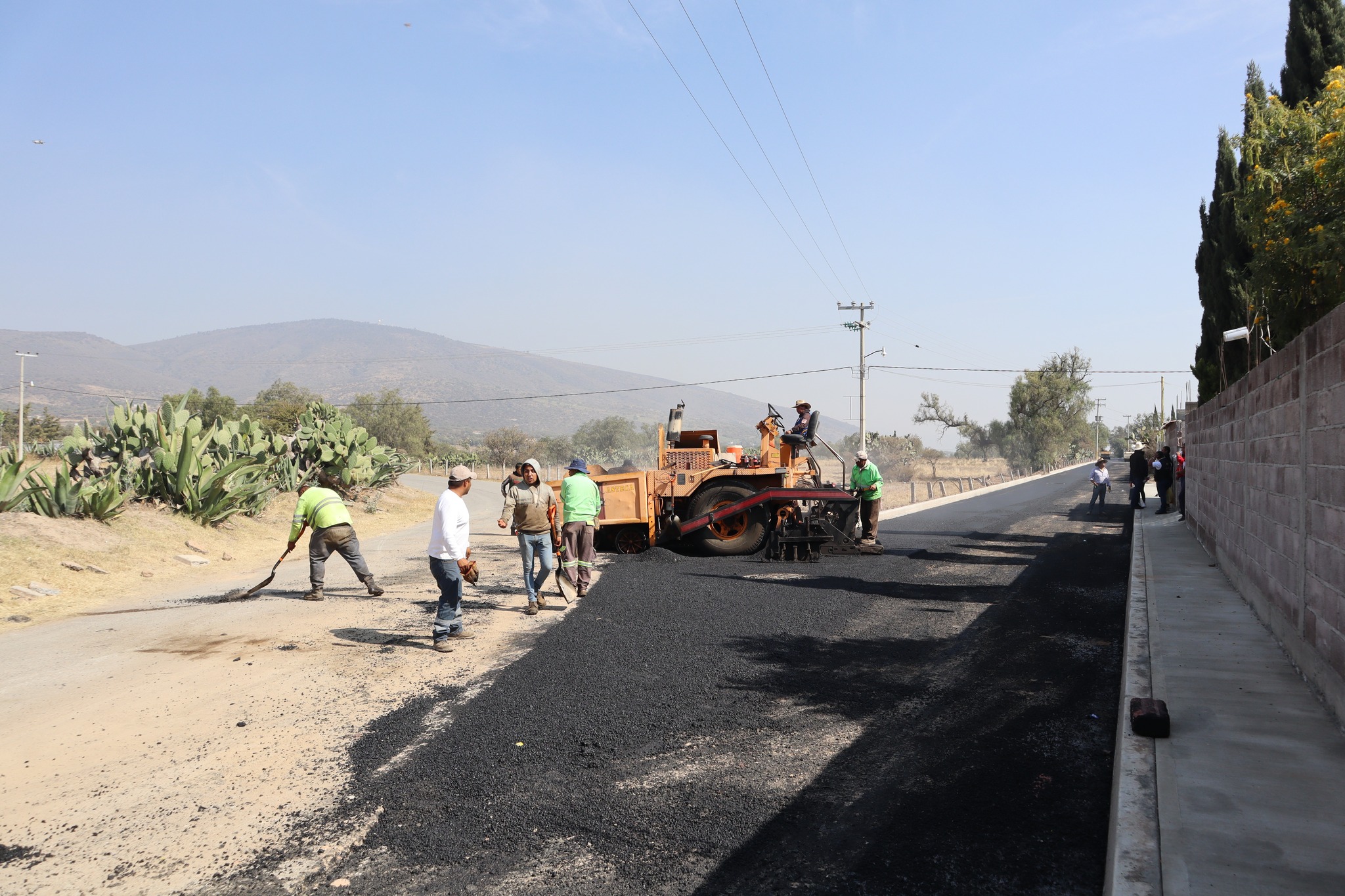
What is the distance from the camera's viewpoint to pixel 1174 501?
76.9 ft

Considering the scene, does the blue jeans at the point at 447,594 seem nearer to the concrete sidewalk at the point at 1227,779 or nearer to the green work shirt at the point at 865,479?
the concrete sidewalk at the point at 1227,779

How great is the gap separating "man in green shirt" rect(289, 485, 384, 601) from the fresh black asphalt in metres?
3.38

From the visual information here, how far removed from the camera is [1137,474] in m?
22.1

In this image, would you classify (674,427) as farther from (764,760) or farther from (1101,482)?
(1101,482)

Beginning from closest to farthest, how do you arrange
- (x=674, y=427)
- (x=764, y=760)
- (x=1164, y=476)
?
1. (x=764, y=760)
2. (x=674, y=427)
3. (x=1164, y=476)

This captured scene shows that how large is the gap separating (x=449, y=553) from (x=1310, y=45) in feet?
76.1

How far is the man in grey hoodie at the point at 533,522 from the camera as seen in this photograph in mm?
9305

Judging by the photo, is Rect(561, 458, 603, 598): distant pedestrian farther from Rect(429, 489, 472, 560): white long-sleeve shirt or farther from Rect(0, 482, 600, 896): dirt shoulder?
Rect(429, 489, 472, 560): white long-sleeve shirt

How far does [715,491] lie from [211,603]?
7060mm

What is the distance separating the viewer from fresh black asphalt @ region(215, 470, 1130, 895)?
3.53m

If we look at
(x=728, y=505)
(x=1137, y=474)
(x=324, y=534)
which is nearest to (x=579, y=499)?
(x=324, y=534)

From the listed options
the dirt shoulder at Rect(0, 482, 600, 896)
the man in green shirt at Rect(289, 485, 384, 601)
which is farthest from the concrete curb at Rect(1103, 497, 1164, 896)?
the man in green shirt at Rect(289, 485, 384, 601)

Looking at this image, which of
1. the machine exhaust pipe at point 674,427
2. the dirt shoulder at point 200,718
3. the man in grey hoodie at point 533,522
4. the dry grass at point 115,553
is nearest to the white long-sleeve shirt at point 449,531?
the dirt shoulder at point 200,718

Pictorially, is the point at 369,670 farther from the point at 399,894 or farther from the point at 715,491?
the point at 715,491
